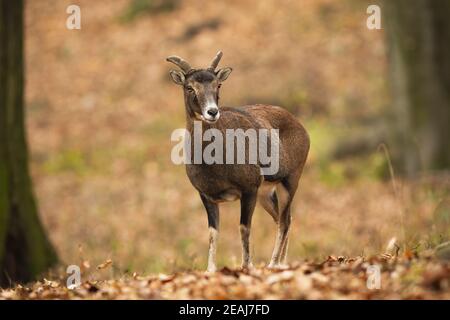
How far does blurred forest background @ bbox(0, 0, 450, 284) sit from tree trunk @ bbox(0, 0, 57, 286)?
1928 millimetres

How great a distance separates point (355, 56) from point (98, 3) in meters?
9.57

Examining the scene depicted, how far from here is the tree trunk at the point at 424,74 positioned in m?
17.0

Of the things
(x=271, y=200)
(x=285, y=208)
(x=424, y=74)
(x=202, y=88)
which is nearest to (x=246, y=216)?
(x=285, y=208)

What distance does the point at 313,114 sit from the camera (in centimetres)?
2127

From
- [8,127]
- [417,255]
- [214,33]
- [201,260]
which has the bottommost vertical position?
[201,260]

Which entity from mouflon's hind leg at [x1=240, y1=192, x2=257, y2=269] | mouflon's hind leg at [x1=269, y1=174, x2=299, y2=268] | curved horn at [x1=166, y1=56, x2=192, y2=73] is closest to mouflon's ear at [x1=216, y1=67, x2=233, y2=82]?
curved horn at [x1=166, y1=56, x2=192, y2=73]

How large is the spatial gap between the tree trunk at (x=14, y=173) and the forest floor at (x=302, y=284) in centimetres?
387

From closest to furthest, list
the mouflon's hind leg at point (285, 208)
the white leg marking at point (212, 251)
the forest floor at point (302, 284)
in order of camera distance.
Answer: the forest floor at point (302, 284)
the white leg marking at point (212, 251)
the mouflon's hind leg at point (285, 208)

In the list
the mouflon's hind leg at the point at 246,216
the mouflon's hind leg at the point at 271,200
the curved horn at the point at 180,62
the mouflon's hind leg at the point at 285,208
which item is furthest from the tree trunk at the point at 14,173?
the mouflon's hind leg at the point at 246,216

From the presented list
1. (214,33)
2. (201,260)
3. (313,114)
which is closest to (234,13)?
(214,33)

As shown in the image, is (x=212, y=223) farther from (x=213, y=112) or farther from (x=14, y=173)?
(x=14, y=173)

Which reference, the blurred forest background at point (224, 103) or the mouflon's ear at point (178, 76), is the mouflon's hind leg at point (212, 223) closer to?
the mouflon's ear at point (178, 76)

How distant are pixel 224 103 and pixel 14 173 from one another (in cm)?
1101

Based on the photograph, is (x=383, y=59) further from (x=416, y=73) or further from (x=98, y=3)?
(x=98, y=3)
